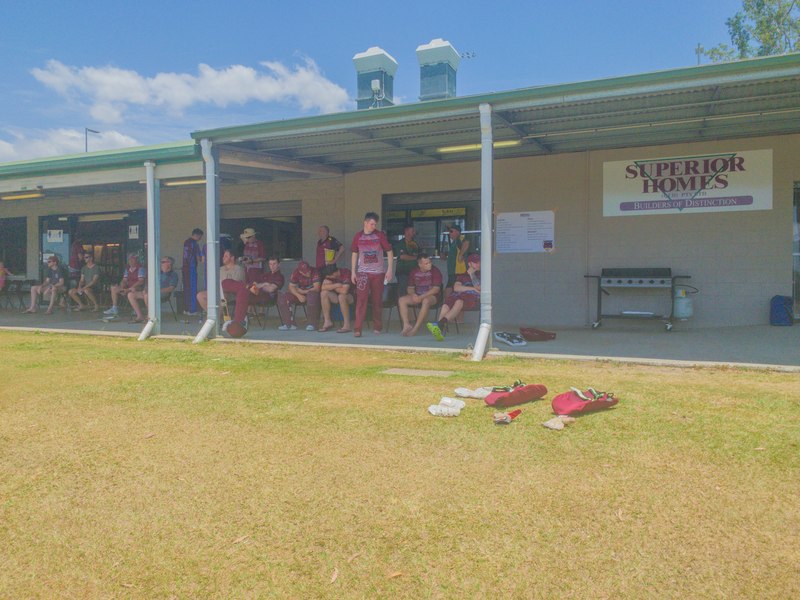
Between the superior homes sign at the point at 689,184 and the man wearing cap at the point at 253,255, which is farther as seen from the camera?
the man wearing cap at the point at 253,255

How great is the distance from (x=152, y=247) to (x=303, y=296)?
2.24 metres

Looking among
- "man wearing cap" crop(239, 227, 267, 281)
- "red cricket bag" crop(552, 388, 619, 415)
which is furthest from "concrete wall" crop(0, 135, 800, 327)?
"red cricket bag" crop(552, 388, 619, 415)

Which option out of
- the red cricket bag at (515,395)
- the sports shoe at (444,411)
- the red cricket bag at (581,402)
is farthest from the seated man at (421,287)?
the red cricket bag at (581,402)

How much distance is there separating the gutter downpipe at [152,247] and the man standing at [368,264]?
113 inches

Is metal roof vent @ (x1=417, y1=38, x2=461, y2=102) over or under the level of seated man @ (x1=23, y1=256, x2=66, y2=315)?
over

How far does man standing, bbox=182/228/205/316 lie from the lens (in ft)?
39.7

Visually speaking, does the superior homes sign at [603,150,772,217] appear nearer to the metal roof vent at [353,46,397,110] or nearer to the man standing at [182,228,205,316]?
the metal roof vent at [353,46,397,110]

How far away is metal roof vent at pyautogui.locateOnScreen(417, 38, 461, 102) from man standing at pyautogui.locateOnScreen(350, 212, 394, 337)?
3382 mm

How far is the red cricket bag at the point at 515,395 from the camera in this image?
4762mm

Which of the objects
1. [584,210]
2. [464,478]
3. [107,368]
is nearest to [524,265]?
[584,210]

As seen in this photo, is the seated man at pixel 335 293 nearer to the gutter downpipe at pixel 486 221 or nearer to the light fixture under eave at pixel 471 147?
the light fixture under eave at pixel 471 147

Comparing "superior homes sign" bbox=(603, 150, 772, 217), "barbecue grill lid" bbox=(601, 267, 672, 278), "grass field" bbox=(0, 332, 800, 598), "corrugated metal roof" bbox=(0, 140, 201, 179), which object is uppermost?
"corrugated metal roof" bbox=(0, 140, 201, 179)

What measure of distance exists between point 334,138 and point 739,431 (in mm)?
6662

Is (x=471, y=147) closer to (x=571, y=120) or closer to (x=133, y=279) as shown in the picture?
(x=571, y=120)
